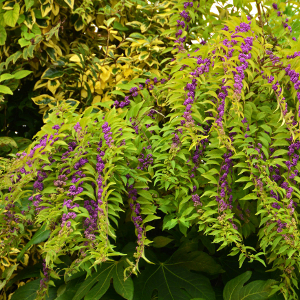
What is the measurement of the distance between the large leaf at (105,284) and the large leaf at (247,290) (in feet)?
1.52

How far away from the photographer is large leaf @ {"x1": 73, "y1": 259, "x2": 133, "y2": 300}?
56.9 inches

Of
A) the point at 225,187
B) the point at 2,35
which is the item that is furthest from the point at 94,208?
the point at 2,35

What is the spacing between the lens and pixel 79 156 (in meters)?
1.29

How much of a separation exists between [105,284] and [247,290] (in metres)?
0.64

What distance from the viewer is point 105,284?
1503 millimetres

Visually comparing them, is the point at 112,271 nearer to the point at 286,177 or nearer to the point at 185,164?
the point at 185,164

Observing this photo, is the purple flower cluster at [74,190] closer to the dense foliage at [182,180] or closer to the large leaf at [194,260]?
the dense foliage at [182,180]

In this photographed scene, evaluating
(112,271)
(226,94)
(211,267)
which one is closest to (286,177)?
(226,94)

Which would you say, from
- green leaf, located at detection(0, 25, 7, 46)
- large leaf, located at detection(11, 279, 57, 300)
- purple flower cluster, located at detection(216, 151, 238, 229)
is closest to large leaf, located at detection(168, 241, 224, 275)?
purple flower cluster, located at detection(216, 151, 238, 229)

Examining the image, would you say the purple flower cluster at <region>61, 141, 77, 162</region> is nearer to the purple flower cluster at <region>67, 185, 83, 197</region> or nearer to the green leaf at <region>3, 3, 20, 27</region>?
the purple flower cluster at <region>67, 185, 83, 197</region>

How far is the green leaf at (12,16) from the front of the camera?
2078 millimetres

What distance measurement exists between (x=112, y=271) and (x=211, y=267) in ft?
1.58

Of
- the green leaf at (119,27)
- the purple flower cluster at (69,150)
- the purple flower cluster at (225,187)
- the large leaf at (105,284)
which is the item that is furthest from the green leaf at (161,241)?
the green leaf at (119,27)

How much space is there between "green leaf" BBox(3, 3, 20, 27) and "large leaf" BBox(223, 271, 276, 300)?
6.32 feet
